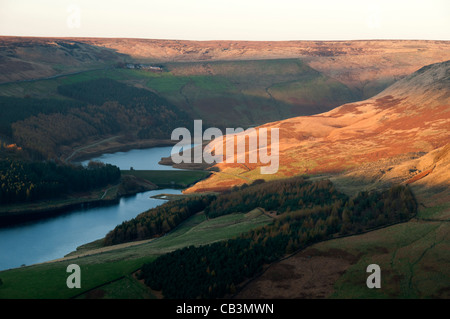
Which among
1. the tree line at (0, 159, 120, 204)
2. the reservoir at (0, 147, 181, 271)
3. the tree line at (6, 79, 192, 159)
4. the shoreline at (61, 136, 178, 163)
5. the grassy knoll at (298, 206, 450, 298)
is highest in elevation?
the tree line at (6, 79, 192, 159)

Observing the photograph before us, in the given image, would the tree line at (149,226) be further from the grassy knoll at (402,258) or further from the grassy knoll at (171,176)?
the grassy knoll at (171,176)

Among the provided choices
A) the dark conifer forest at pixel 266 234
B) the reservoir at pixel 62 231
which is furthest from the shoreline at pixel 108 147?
the dark conifer forest at pixel 266 234

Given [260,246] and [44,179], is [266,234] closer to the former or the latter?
[260,246]

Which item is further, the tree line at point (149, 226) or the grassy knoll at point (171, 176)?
the grassy knoll at point (171, 176)

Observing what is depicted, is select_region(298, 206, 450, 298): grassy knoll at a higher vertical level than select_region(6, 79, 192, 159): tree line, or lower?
lower

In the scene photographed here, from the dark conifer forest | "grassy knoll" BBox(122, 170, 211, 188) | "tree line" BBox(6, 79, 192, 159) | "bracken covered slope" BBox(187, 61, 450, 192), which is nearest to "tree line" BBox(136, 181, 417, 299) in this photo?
the dark conifer forest

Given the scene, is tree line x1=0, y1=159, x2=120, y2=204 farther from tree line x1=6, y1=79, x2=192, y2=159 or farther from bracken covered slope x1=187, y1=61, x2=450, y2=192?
tree line x1=6, y1=79, x2=192, y2=159

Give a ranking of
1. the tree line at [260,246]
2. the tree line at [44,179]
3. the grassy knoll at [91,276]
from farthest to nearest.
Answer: the tree line at [44,179]
the grassy knoll at [91,276]
the tree line at [260,246]
